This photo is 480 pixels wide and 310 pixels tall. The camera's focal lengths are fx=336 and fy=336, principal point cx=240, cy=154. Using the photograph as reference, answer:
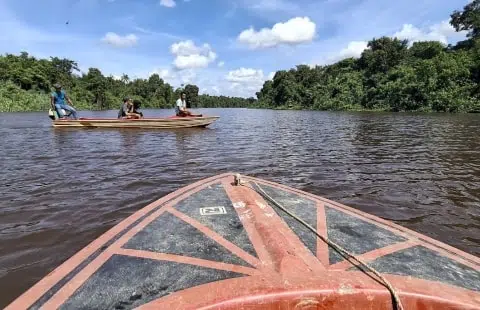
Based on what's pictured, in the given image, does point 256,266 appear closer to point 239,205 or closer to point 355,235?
point 355,235

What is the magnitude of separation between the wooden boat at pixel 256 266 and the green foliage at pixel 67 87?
49.3 m

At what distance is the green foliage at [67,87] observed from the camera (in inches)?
1834

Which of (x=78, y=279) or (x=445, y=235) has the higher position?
(x=78, y=279)

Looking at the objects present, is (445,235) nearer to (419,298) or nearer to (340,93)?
(419,298)

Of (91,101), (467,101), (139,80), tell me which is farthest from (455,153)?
(139,80)

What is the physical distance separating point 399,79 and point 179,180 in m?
41.4

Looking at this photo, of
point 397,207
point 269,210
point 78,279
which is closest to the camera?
point 78,279

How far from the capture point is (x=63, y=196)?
17.0 ft

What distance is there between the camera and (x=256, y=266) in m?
2.02

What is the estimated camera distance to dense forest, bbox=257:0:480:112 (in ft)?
113

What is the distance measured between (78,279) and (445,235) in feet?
12.8

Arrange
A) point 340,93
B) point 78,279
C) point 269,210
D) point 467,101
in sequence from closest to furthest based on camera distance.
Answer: point 78,279 < point 269,210 < point 467,101 < point 340,93

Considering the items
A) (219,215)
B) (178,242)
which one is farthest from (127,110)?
(178,242)

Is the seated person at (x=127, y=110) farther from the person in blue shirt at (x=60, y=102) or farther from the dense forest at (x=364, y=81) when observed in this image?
the dense forest at (x=364, y=81)
